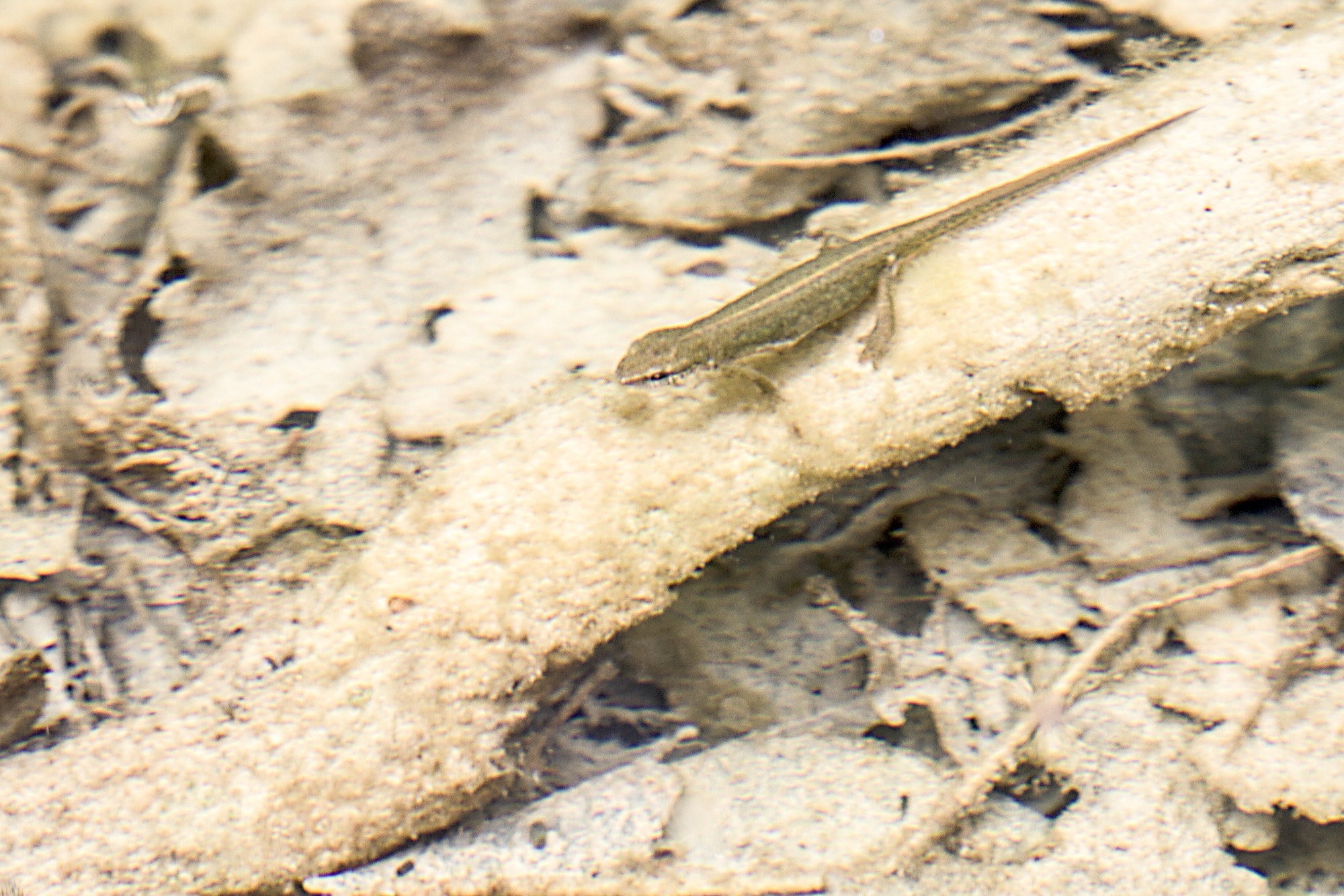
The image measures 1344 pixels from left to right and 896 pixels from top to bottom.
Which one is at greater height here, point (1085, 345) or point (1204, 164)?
point (1204, 164)

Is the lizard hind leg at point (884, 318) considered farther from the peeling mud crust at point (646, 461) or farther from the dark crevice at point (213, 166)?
the dark crevice at point (213, 166)

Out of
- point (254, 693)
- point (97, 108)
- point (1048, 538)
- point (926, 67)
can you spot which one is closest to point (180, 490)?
point (254, 693)

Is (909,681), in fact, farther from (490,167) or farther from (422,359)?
(490,167)

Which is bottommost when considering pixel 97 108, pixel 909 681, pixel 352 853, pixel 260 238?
pixel 352 853

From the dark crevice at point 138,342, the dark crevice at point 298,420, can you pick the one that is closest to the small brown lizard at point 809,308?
the dark crevice at point 298,420

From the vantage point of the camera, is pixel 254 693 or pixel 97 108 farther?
pixel 254 693

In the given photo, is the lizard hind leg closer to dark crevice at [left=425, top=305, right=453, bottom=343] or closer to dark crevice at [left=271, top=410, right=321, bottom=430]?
dark crevice at [left=425, top=305, right=453, bottom=343]
